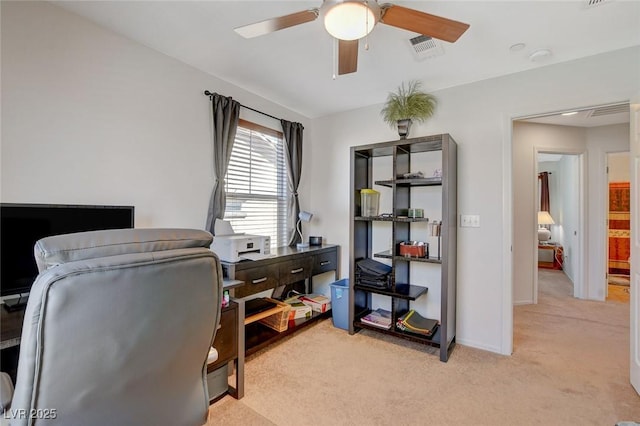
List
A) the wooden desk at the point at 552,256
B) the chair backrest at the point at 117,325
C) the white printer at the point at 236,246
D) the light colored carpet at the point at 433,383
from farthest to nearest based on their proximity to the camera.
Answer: the wooden desk at the point at 552,256 < the white printer at the point at 236,246 < the light colored carpet at the point at 433,383 < the chair backrest at the point at 117,325

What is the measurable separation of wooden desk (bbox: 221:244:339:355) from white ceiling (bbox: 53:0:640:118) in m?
1.65

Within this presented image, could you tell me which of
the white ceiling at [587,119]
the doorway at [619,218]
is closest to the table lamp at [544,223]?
the doorway at [619,218]

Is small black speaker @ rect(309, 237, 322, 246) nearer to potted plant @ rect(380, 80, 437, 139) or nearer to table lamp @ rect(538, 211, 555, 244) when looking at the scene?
potted plant @ rect(380, 80, 437, 139)

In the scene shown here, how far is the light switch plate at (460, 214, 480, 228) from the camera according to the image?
2725 mm

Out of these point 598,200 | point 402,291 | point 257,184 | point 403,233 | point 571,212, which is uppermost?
point 257,184

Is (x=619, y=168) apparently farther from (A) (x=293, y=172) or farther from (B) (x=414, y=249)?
(A) (x=293, y=172)

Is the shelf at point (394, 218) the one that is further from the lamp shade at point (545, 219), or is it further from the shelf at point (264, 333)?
the lamp shade at point (545, 219)

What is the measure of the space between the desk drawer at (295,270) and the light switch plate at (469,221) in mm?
1543

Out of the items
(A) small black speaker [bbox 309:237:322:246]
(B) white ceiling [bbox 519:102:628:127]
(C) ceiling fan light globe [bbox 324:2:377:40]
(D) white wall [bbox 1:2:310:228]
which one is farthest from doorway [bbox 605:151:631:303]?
(D) white wall [bbox 1:2:310:228]

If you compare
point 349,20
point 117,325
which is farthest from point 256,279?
point 349,20

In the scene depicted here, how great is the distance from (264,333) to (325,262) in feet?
3.34

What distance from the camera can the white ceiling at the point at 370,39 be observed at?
1.81m

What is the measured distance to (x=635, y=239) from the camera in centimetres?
205

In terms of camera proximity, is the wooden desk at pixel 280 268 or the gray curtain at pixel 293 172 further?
the gray curtain at pixel 293 172
